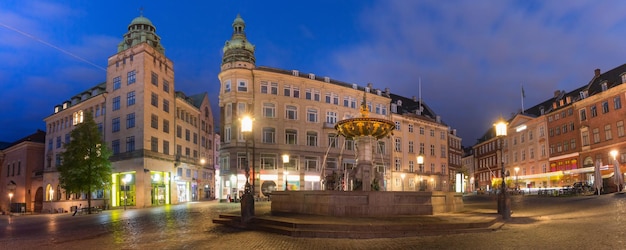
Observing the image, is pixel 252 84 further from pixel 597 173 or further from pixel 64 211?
pixel 597 173

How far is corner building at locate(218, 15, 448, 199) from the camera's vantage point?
185ft

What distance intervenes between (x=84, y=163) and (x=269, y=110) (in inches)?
939

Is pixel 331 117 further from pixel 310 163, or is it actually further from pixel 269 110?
pixel 269 110

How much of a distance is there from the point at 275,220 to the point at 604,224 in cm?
1175

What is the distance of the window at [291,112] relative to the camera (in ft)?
Answer: 197

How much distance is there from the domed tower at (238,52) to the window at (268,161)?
11.9 meters

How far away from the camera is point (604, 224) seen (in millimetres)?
16109

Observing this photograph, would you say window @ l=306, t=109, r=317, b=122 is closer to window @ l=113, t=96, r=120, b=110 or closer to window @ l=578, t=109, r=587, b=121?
window @ l=113, t=96, r=120, b=110

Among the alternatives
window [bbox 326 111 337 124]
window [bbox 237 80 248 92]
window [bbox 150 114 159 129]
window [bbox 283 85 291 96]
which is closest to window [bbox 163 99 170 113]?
window [bbox 150 114 159 129]

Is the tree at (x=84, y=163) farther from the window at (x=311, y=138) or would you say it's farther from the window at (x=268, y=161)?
the window at (x=311, y=138)

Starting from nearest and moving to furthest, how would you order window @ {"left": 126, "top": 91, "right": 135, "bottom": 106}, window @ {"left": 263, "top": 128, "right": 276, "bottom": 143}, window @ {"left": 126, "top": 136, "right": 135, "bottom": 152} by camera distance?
window @ {"left": 126, "top": 136, "right": 135, "bottom": 152} → window @ {"left": 126, "top": 91, "right": 135, "bottom": 106} → window @ {"left": 263, "top": 128, "right": 276, "bottom": 143}

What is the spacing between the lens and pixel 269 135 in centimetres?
5822

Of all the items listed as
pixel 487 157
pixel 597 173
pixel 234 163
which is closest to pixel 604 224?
pixel 597 173

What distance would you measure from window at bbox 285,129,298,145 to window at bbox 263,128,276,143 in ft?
6.08
